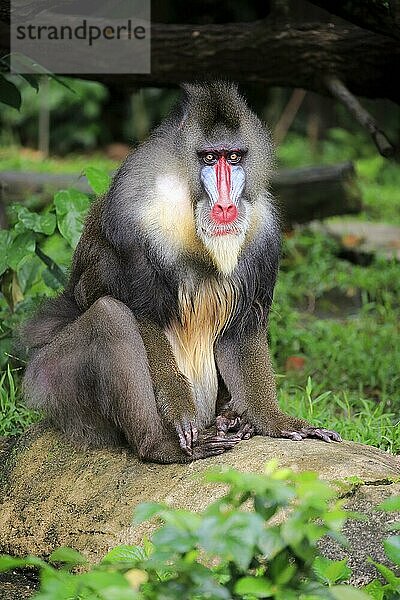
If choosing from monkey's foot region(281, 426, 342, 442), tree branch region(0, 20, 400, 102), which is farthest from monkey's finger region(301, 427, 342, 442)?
tree branch region(0, 20, 400, 102)

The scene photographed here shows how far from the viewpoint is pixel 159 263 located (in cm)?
383

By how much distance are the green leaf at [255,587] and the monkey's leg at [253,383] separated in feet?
6.04

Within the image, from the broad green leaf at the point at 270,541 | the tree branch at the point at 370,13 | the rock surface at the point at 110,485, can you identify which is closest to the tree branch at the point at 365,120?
the tree branch at the point at 370,13

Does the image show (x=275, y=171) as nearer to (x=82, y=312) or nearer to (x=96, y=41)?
(x=82, y=312)

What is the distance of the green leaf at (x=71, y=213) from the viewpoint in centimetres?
486

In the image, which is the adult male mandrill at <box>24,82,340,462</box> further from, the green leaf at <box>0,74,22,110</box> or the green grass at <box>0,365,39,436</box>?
the green leaf at <box>0,74,22,110</box>

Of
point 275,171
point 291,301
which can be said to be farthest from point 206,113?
point 291,301

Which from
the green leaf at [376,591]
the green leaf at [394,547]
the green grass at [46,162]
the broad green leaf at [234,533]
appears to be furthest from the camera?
the green grass at [46,162]

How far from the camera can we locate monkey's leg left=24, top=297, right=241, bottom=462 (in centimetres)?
378

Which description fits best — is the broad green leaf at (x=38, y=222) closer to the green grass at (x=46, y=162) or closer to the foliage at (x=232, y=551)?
the foliage at (x=232, y=551)

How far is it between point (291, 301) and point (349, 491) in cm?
403

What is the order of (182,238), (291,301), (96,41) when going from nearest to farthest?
1. (182,238)
2. (96,41)
3. (291,301)

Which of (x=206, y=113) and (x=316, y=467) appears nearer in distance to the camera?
(x=316, y=467)

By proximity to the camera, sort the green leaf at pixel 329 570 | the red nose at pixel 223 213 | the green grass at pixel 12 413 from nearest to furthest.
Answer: the green leaf at pixel 329 570 < the red nose at pixel 223 213 < the green grass at pixel 12 413
